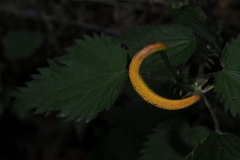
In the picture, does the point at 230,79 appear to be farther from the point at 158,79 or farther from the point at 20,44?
the point at 20,44

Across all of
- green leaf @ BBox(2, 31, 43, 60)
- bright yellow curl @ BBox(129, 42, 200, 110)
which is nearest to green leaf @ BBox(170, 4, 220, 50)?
bright yellow curl @ BBox(129, 42, 200, 110)

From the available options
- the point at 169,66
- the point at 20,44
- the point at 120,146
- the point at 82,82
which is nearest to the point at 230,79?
the point at 169,66

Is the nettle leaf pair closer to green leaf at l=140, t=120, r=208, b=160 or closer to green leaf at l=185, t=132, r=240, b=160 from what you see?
green leaf at l=185, t=132, r=240, b=160

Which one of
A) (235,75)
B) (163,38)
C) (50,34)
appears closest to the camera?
(235,75)

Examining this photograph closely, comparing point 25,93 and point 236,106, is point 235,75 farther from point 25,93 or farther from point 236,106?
point 25,93

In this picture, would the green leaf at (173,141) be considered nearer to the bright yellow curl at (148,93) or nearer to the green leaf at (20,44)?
the bright yellow curl at (148,93)

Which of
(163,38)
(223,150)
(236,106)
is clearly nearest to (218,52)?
(163,38)
